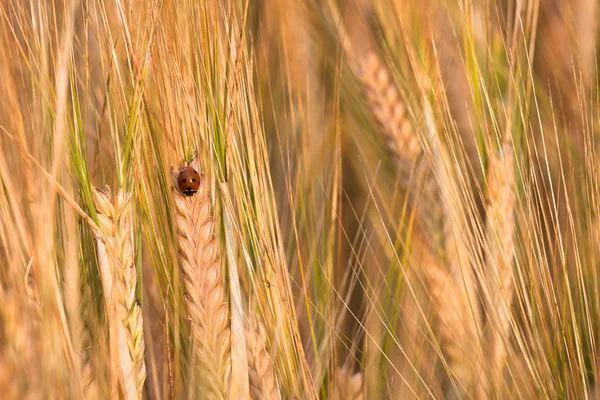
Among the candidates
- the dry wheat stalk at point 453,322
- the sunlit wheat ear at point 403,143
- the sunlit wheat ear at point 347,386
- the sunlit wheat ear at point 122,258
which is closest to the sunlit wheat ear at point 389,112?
the sunlit wheat ear at point 403,143

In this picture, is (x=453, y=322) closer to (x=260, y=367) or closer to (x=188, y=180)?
(x=260, y=367)

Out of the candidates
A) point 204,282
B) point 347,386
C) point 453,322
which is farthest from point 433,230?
point 204,282

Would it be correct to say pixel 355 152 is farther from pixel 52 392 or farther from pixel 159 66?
pixel 52 392

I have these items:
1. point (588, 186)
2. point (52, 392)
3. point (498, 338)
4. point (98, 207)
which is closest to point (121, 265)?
point (98, 207)

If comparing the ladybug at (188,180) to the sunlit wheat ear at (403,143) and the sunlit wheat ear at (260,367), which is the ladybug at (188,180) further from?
the sunlit wheat ear at (403,143)

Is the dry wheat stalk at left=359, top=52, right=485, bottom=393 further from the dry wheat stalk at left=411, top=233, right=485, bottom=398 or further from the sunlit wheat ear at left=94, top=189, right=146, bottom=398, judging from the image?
the sunlit wheat ear at left=94, top=189, right=146, bottom=398

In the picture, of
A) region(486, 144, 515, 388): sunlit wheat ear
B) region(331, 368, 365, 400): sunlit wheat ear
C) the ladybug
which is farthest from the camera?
region(331, 368, 365, 400): sunlit wheat ear

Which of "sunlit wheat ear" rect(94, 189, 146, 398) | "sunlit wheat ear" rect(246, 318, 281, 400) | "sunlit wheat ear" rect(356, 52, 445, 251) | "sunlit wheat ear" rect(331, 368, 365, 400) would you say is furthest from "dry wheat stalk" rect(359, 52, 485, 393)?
"sunlit wheat ear" rect(94, 189, 146, 398)
